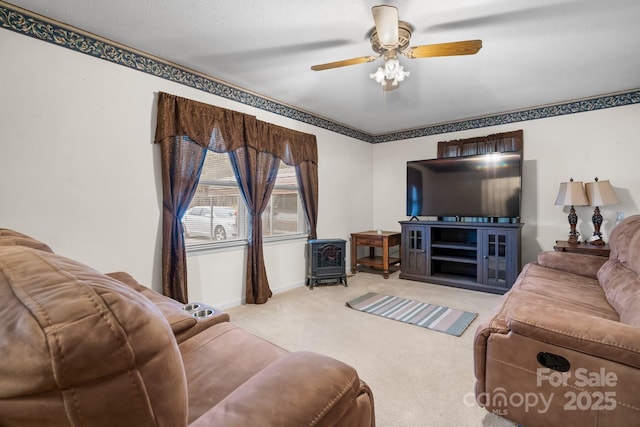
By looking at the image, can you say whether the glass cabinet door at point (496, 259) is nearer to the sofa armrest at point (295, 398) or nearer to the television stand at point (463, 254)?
the television stand at point (463, 254)

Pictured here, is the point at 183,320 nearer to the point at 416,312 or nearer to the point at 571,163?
the point at 416,312

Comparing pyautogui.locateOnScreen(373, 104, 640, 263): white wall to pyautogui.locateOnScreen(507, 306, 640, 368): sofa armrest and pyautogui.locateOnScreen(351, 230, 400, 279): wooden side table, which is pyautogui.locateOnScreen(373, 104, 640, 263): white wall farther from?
pyautogui.locateOnScreen(507, 306, 640, 368): sofa armrest

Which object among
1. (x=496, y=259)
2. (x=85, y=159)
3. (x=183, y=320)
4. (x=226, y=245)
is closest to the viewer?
(x=183, y=320)

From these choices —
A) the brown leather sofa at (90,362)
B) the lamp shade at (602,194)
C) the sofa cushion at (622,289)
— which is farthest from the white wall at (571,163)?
the brown leather sofa at (90,362)

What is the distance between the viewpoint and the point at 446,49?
6.54ft

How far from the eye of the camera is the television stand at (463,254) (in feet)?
12.2

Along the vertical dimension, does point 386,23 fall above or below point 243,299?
above

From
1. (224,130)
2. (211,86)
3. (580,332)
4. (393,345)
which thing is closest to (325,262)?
(393,345)

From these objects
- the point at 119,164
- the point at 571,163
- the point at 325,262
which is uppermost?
the point at 571,163

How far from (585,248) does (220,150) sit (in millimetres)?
3960

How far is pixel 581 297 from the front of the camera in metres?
2.06

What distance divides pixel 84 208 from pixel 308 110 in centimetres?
280

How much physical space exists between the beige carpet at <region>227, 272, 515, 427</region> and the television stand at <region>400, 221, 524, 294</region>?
27cm

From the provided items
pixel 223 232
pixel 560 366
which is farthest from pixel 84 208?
pixel 560 366
